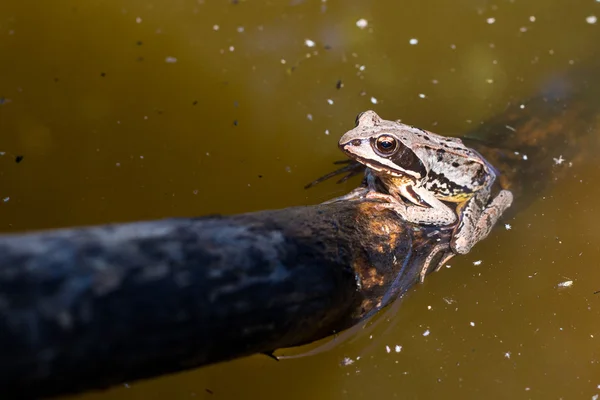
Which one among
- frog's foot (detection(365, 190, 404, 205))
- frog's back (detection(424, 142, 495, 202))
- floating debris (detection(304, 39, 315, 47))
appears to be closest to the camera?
frog's foot (detection(365, 190, 404, 205))

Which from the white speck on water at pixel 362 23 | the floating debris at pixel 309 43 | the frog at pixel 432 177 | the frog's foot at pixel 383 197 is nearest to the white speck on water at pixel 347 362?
the frog at pixel 432 177

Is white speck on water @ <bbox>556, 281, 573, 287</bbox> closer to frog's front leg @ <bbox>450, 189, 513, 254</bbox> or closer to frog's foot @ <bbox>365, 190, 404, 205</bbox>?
frog's front leg @ <bbox>450, 189, 513, 254</bbox>

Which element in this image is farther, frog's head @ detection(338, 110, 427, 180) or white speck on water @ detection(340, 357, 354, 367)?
white speck on water @ detection(340, 357, 354, 367)

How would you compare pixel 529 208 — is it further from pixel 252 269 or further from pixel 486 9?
pixel 252 269

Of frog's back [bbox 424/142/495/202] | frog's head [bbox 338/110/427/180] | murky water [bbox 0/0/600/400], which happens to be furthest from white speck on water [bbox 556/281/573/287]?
frog's head [bbox 338/110/427/180]

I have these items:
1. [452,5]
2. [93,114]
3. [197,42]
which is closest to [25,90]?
[93,114]
